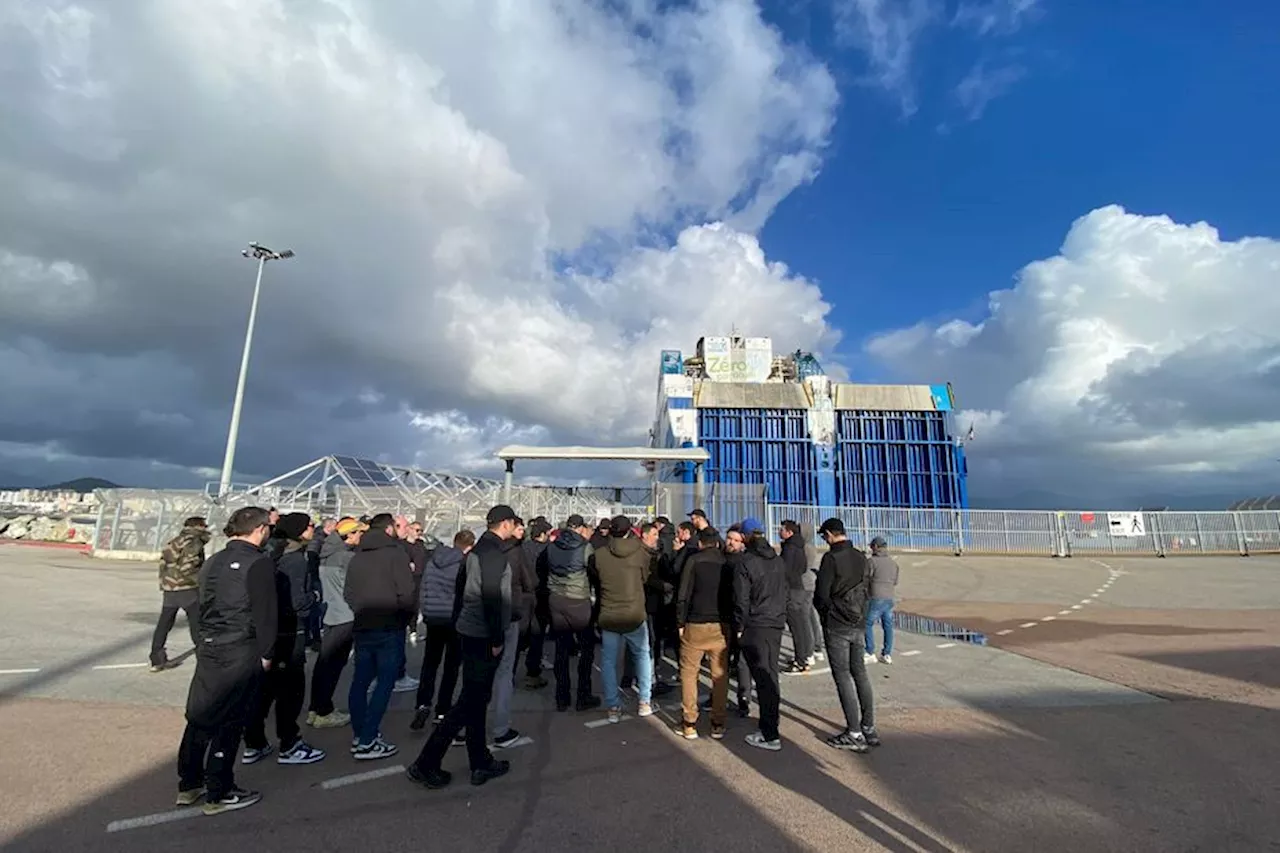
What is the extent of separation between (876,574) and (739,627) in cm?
345

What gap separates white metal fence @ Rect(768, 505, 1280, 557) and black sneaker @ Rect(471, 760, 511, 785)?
19290 millimetres

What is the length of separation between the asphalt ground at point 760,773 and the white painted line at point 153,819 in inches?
0.5

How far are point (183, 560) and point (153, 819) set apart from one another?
12.8ft

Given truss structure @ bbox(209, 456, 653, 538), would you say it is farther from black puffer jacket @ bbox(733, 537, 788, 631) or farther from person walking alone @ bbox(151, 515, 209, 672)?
black puffer jacket @ bbox(733, 537, 788, 631)

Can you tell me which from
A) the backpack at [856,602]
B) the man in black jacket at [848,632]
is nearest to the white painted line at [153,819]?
the man in black jacket at [848,632]

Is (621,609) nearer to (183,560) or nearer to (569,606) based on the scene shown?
(569,606)

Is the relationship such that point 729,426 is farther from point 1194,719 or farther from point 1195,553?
point 1194,719

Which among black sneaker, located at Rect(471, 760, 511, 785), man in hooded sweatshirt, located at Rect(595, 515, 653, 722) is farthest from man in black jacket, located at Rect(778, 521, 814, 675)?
black sneaker, located at Rect(471, 760, 511, 785)

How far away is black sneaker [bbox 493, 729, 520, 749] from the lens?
182 inches

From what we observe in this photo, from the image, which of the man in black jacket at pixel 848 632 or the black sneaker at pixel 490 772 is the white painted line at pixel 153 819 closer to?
the black sneaker at pixel 490 772

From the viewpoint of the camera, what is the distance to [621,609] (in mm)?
5367

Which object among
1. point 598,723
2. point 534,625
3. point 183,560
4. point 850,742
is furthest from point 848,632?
point 183,560

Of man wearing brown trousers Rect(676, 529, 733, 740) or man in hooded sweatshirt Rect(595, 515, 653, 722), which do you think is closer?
man wearing brown trousers Rect(676, 529, 733, 740)

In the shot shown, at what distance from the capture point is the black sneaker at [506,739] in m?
4.62
